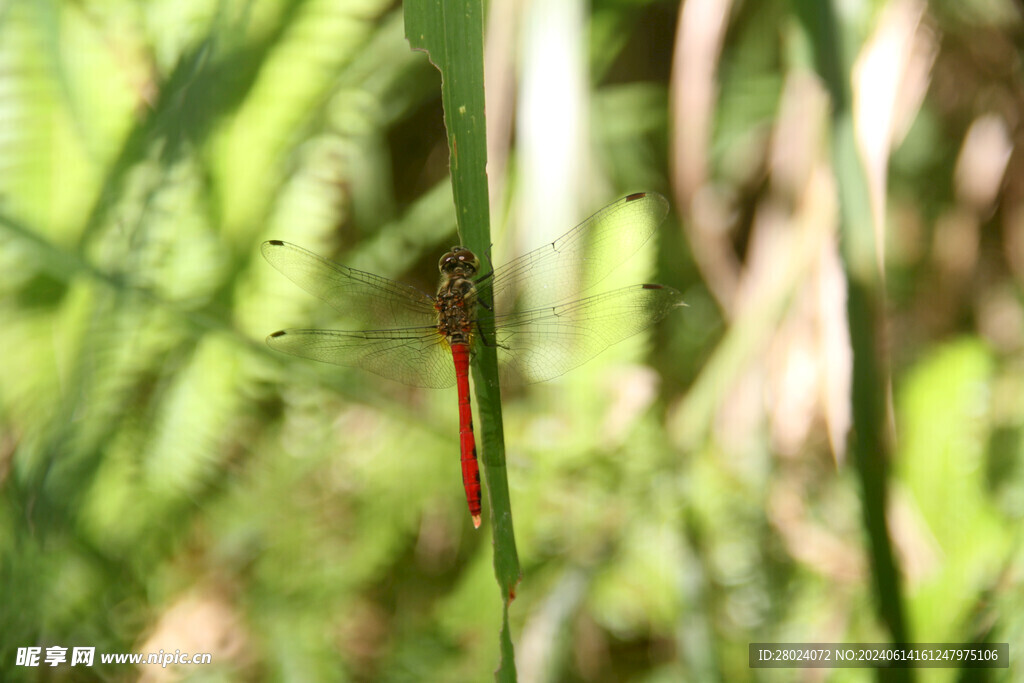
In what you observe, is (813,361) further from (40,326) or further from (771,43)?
(40,326)

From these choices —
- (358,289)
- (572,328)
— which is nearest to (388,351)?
(358,289)

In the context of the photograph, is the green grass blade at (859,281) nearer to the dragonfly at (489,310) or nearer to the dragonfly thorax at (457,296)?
the dragonfly at (489,310)

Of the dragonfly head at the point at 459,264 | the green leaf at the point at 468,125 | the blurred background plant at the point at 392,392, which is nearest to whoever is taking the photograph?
the green leaf at the point at 468,125

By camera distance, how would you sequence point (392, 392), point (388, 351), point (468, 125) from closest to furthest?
1. point (468, 125)
2. point (388, 351)
3. point (392, 392)

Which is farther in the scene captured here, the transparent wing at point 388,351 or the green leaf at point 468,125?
the transparent wing at point 388,351

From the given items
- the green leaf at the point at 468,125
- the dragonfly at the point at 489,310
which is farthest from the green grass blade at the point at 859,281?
the green leaf at the point at 468,125

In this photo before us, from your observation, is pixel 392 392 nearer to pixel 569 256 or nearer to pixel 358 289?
pixel 358 289
